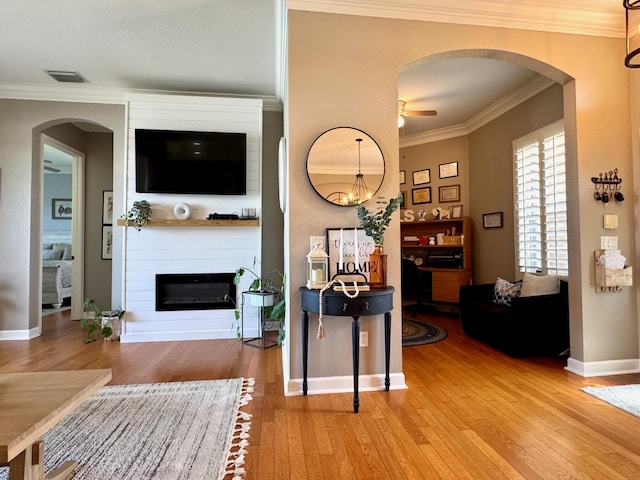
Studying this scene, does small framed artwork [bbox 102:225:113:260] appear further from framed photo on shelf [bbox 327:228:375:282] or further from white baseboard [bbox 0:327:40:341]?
framed photo on shelf [bbox 327:228:375:282]

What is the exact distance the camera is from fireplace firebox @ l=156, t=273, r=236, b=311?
Answer: 3.93m

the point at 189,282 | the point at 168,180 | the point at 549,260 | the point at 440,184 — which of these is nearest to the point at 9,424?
the point at 189,282

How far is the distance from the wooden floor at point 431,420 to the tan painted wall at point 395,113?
35 centimetres

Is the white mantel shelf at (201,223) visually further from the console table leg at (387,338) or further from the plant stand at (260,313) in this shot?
the console table leg at (387,338)

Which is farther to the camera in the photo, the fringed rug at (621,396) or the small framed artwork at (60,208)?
the small framed artwork at (60,208)

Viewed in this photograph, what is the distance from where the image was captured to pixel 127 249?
386cm

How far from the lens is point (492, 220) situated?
4777 millimetres

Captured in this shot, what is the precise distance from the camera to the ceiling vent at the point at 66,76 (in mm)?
3709

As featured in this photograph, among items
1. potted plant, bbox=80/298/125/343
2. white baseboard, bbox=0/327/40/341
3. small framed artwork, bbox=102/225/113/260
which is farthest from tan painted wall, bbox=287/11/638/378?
small framed artwork, bbox=102/225/113/260

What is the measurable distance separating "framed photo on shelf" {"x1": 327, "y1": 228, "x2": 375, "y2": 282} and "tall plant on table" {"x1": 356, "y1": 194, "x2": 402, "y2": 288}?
3.5 inches

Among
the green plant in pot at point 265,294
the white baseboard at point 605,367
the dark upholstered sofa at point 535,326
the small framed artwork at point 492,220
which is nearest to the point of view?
the white baseboard at point 605,367

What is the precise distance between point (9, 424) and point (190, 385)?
1.60 metres

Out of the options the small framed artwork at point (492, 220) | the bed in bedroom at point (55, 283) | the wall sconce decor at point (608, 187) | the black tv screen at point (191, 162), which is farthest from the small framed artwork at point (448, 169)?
the bed in bedroom at point (55, 283)

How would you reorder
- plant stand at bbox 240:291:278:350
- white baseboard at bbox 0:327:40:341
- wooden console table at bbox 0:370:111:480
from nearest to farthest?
wooden console table at bbox 0:370:111:480
plant stand at bbox 240:291:278:350
white baseboard at bbox 0:327:40:341
